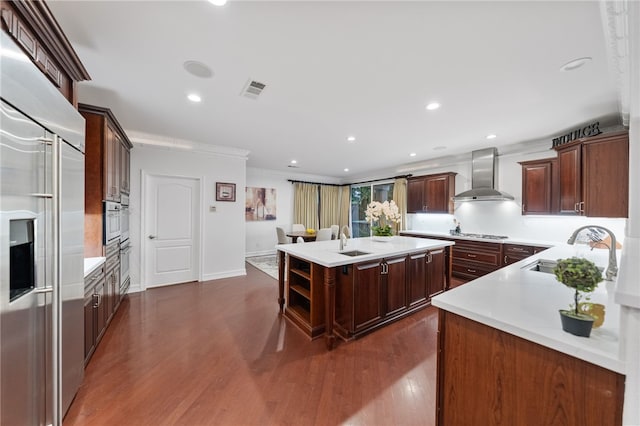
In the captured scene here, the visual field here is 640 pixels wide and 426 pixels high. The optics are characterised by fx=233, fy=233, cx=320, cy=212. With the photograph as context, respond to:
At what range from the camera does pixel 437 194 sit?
5449 mm

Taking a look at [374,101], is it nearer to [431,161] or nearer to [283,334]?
[283,334]

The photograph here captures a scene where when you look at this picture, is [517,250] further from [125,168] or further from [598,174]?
[125,168]

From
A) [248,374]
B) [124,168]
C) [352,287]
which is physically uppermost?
[124,168]

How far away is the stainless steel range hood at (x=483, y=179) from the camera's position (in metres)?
4.54

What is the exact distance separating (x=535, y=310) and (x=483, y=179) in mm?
4475

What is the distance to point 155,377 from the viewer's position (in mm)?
1936

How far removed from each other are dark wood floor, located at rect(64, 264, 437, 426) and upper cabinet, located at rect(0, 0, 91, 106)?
7.45ft

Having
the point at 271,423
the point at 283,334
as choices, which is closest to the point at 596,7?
the point at 271,423

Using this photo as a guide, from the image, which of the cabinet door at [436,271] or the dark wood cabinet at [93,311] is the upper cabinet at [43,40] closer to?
the dark wood cabinet at [93,311]

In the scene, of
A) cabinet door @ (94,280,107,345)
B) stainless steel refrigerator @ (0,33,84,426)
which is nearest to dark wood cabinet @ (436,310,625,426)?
stainless steel refrigerator @ (0,33,84,426)

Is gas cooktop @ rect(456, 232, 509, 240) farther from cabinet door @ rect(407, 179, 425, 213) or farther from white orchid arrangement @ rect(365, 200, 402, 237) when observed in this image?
white orchid arrangement @ rect(365, 200, 402, 237)

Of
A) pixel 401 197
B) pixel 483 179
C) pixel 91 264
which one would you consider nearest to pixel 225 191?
pixel 91 264

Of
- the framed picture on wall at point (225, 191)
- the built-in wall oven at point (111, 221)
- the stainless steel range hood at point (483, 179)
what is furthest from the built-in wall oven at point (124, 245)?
the stainless steel range hood at point (483, 179)

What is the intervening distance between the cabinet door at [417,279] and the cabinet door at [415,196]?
2.81 metres
